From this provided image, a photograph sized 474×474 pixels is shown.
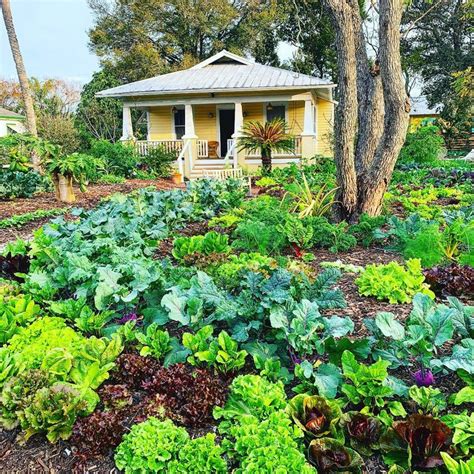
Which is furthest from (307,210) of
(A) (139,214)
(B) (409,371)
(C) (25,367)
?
(C) (25,367)

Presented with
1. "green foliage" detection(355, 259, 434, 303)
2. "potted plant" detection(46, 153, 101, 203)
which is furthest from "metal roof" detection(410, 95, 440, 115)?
"green foliage" detection(355, 259, 434, 303)

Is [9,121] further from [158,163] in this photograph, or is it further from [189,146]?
[158,163]

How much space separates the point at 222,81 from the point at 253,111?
7.21 feet

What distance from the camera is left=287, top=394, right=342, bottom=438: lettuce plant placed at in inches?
75.5

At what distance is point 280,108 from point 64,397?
18.1 meters

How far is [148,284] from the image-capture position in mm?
2916

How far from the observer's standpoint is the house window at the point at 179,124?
19609 millimetres

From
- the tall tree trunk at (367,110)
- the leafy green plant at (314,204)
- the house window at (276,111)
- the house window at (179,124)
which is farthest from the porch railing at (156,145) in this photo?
the tall tree trunk at (367,110)

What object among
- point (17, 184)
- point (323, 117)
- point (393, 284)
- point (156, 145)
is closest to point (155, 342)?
point (393, 284)

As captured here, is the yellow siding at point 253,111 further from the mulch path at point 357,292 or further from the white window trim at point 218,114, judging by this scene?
the mulch path at point 357,292

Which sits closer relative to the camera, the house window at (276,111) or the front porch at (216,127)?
the front porch at (216,127)

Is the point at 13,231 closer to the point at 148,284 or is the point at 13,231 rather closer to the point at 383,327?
the point at 148,284

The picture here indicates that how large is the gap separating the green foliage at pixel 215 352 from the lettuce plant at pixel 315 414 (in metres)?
0.38

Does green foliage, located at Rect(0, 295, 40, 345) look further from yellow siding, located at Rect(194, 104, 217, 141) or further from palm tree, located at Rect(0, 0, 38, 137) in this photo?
yellow siding, located at Rect(194, 104, 217, 141)
